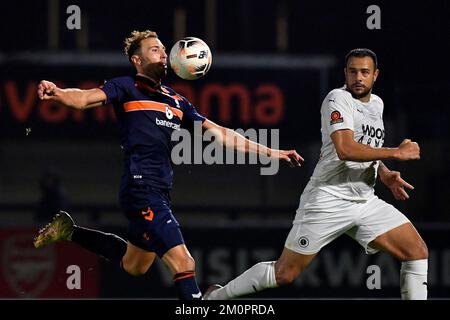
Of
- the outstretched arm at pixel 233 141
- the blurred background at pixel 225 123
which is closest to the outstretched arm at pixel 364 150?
the outstretched arm at pixel 233 141

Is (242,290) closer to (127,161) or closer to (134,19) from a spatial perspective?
(127,161)

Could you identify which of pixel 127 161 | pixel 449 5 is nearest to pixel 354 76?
pixel 127 161

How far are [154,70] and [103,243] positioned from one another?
134 centimetres

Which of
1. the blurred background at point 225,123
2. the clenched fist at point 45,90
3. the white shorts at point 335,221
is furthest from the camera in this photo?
the blurred background at point 225,123

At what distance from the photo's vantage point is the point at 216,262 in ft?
36.0

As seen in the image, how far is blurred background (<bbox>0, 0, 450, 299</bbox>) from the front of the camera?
11.0 metres

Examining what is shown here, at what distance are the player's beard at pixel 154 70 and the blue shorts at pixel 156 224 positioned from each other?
0.76 meters

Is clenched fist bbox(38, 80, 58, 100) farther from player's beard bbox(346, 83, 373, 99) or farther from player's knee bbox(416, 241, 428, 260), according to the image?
player's knee bbox(416, 241, 428, 260)

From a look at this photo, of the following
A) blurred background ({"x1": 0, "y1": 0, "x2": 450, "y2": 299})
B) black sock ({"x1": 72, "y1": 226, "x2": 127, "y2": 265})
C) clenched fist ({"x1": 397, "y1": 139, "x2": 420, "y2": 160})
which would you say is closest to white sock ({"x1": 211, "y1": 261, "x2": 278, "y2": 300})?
black sock ({"x1": 72, "y1": 226, "x2": 127, "y2": 265})

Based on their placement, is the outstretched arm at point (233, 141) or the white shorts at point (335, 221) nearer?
the white shorts at point (335, 221)

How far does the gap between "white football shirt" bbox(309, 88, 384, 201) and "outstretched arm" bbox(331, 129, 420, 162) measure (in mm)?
117

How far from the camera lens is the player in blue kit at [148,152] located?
23.5 feet

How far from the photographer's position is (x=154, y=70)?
750 cm

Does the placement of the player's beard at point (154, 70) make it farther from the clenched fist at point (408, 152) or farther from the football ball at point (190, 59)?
the clenched fist at point (408, 152)
